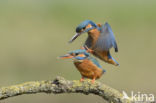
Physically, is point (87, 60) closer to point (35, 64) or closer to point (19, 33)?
point (35, 64)

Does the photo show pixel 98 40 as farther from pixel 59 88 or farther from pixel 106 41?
pixel 59 88

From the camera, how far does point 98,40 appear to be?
4855mm

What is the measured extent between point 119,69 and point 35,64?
1.91 meters

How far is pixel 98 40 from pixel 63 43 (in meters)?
8.77

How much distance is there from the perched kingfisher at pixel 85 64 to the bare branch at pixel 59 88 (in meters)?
0.11

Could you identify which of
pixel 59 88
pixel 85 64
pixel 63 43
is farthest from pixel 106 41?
pixel 63 43

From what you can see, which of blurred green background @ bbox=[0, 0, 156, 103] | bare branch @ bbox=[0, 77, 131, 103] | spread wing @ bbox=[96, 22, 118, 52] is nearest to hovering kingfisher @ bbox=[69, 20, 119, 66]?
spread wing @ bbox=[96, 22, 118, 52]

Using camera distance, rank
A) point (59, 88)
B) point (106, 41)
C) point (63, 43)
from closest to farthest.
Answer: point (59, 88) → point (106, 41) → point (63, 43)

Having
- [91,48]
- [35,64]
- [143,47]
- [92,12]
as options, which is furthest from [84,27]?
[92,12]

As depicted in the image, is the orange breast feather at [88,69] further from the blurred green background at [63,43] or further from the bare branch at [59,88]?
the blurred green background at [63,43]

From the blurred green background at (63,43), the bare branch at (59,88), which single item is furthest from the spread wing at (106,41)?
the blurred green background at (63,43)

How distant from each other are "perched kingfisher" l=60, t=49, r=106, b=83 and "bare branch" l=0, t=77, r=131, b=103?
11cm

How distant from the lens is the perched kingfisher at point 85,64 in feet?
15.6

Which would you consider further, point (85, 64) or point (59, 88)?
point (85, 64)
